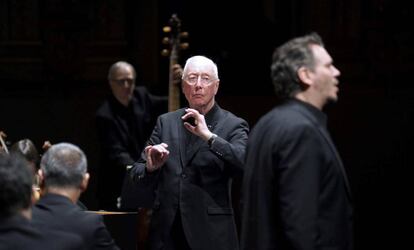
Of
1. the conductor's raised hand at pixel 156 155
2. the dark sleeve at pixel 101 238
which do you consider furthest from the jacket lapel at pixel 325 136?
the conductor's raised hand at pixel 156 155

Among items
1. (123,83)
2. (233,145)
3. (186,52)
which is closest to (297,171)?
(233,145)

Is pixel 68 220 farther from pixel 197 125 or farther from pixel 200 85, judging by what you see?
pixel 200 85

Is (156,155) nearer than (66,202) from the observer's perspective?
No

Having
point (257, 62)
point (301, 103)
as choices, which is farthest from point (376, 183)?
point (301, 103)

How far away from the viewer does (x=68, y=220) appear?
11.2 ft

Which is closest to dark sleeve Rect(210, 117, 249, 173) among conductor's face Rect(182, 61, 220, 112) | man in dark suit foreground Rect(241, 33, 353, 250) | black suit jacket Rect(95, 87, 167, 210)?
conductor's face Rect(182, 61, 220, 112)

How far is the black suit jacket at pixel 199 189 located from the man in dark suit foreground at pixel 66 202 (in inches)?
30.0

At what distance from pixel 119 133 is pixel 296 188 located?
3711 mm

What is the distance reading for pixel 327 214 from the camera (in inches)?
127

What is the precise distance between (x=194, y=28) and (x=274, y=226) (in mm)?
4267

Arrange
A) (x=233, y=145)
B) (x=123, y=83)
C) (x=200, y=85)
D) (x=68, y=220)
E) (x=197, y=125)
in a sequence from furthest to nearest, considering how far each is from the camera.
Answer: (x=123, y=83), (x=200, y=85), (x=233, y=145), (x=197, y=125), (x=68, y=220)

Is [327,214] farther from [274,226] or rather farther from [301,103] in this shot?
[301,103]

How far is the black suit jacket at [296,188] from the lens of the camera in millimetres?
3188

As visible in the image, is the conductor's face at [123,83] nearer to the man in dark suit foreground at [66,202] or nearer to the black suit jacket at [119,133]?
the black suit jacket at [119,133]
